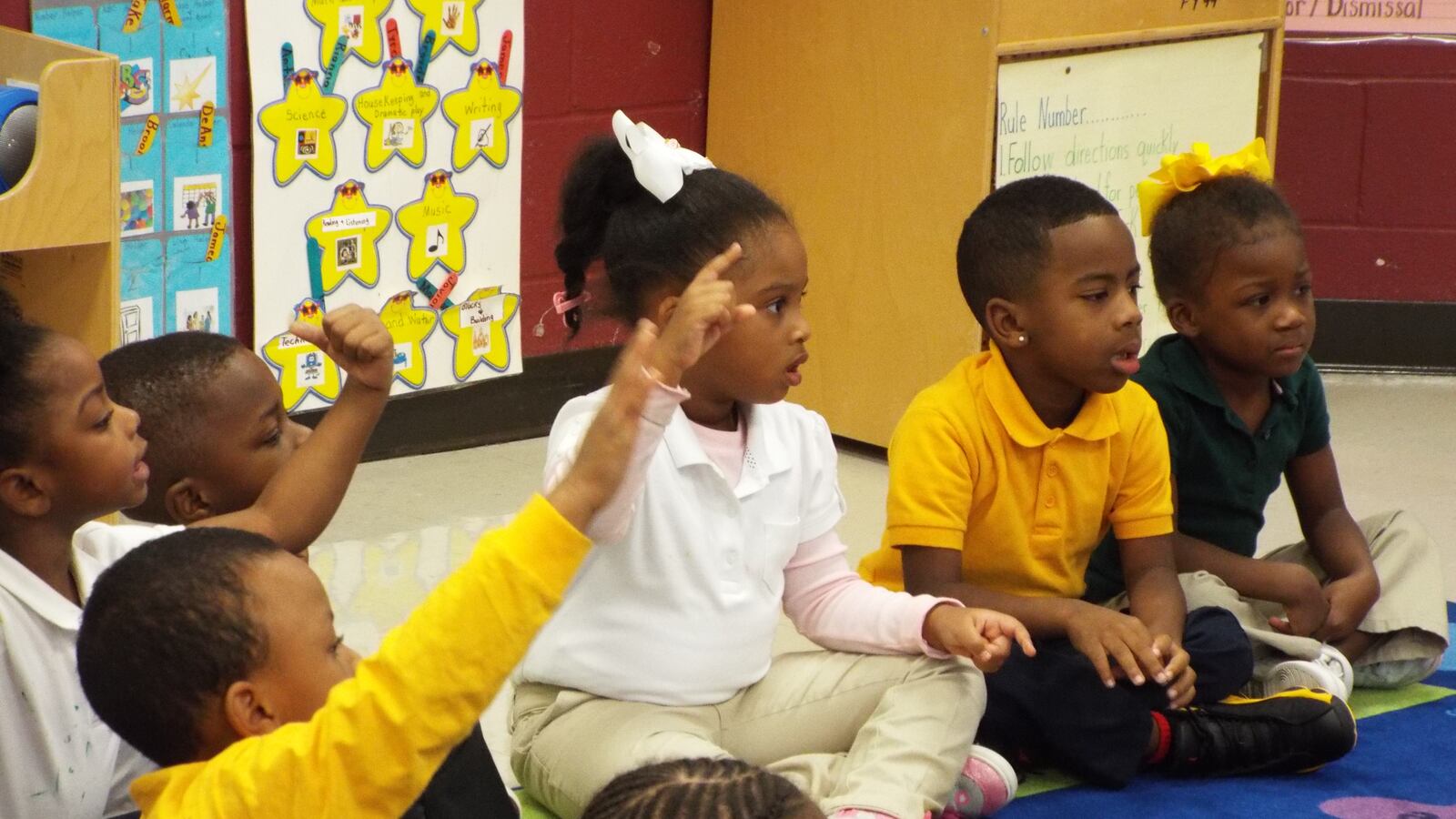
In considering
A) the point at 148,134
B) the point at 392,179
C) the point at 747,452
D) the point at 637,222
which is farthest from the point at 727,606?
the point at 392,179

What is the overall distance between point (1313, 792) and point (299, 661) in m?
1.28

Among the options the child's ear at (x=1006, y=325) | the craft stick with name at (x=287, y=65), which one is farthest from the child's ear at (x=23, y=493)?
the craft stick with name at (x=287, y=65)

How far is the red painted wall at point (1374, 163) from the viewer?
3.82 meters

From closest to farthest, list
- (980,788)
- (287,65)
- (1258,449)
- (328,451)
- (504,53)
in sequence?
(328,451) → (980,788) → (1258,449) → (287,65) → (504,53)

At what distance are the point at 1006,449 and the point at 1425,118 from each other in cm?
223

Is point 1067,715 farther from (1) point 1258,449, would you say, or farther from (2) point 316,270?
(2) point 316,270

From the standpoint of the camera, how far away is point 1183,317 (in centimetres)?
234

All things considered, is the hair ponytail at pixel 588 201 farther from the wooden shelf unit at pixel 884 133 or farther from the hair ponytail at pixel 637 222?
the wooden shelf unit at pixel 884 133

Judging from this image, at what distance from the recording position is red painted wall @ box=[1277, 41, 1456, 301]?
382 cm

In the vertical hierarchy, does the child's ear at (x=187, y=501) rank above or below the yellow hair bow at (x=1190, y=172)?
below

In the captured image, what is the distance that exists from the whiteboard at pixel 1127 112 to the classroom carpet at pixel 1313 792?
4.46 ft

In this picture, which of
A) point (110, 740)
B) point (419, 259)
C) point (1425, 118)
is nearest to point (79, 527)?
point (110, 740)

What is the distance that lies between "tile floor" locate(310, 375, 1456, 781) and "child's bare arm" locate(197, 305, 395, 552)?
0.63 metres

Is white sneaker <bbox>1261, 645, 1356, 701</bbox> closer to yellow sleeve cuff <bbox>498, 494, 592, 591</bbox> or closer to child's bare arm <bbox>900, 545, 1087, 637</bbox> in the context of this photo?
child's bare arm <bbox>900, 545, 1087, 637</bbox>
